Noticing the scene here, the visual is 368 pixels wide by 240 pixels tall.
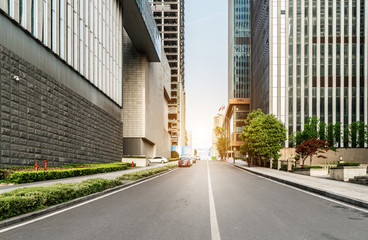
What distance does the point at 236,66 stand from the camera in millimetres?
128125

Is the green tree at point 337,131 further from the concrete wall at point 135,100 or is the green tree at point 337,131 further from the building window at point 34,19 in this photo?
the building window at point 34,19

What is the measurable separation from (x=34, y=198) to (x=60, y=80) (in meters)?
17.3

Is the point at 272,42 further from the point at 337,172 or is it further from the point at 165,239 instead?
the point at 165,239

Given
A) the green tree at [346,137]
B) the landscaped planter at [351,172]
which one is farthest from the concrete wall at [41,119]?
the green tree at [346,137]

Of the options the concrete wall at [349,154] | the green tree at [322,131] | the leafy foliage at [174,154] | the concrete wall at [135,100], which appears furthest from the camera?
the leafy foliage at [174,154]

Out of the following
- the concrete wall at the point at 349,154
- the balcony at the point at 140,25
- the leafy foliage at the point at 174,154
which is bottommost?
the leafy foliage at the point at 174,154

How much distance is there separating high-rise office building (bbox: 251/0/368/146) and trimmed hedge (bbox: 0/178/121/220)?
51.2m

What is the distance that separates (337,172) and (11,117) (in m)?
19.4

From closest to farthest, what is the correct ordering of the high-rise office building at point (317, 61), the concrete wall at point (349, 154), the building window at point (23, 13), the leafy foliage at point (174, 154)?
the building window at point (23, 13), the concrete wall at point (349, 154), the high-rise office building at point (317, 61), the leafy foliage at point (174, 154)

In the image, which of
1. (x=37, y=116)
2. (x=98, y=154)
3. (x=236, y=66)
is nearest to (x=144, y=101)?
(x=98, y=154)

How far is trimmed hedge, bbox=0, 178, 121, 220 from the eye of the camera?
7.18m

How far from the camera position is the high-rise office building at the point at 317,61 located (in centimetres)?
5775

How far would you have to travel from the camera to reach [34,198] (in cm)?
819

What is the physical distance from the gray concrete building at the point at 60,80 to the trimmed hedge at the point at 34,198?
25.5 feet
